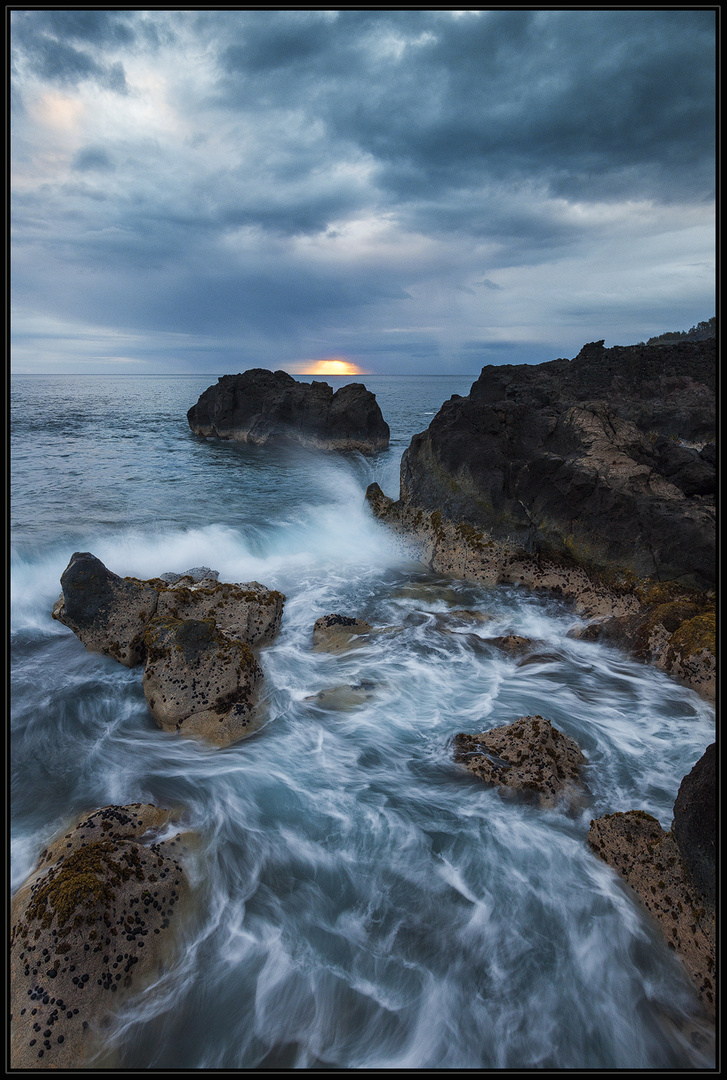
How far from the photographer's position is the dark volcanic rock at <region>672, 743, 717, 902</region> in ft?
11.5

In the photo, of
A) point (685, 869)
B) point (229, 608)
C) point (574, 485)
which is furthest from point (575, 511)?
point (685, 869)

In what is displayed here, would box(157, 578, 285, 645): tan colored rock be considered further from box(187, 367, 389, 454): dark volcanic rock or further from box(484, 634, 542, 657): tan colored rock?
box(187, 367, 389, 454): dark volcanic rock

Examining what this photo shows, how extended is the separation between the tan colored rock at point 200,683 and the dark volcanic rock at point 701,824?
4822mm

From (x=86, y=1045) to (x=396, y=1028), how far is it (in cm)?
205

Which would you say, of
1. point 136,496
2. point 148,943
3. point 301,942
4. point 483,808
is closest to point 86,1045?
point 148,943

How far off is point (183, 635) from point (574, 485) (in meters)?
8.20

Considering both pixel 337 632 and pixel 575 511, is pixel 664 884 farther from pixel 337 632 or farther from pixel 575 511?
pixel 575 511

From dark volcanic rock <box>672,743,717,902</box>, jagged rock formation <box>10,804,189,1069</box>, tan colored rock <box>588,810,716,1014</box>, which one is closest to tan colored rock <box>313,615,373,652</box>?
jagged rock formation <box>10,804,189,1069</box>

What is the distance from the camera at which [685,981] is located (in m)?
3.58

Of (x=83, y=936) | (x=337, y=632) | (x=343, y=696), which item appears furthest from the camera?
(x=337, y=632)

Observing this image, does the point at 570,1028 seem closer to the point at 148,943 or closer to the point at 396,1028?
the point at 396,1028

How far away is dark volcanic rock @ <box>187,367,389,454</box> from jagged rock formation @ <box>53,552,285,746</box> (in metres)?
24.6

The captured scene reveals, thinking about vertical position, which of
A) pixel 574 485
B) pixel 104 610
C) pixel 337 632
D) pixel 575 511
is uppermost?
pixel 574 485

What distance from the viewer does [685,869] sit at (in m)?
3.82
